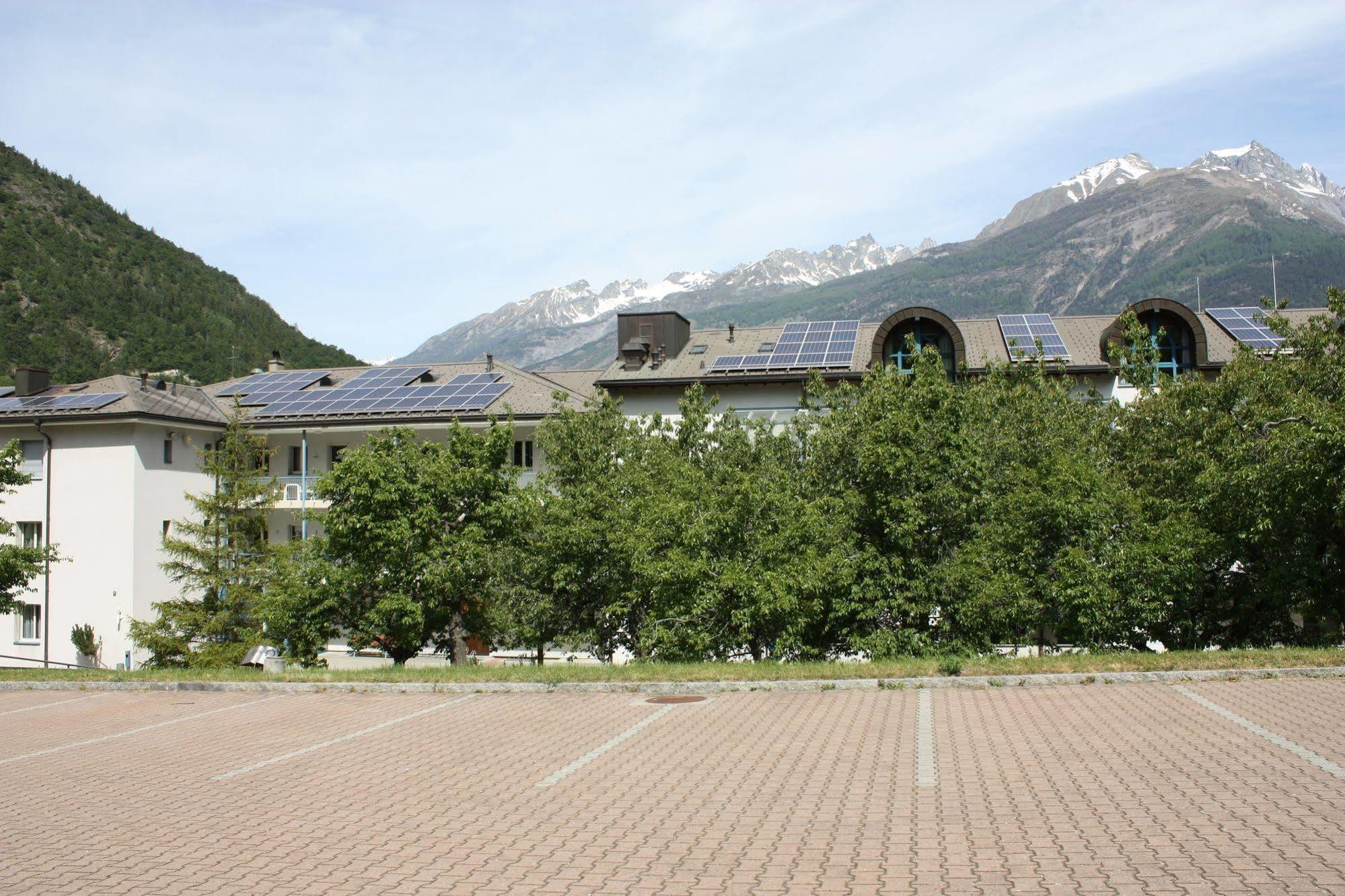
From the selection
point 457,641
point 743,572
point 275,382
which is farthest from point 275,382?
point 743,572

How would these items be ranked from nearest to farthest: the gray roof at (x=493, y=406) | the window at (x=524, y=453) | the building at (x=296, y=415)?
the building at (x=296, y=415) < the gray roof at (x=493, y=406) < the window at (x=524, y=453)

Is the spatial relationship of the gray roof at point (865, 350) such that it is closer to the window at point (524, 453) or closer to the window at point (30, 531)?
the window at point (524, 453)

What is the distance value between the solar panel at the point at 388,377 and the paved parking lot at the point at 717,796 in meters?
26.6

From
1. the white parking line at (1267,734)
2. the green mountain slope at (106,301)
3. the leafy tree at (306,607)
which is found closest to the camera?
the white parking line at (1267,734)

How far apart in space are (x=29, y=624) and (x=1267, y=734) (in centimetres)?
3676

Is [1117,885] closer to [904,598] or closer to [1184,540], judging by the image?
[904,598]

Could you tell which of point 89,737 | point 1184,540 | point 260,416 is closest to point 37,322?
point 260,416

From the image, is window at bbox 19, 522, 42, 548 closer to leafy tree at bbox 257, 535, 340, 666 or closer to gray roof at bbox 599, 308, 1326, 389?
leafy tree at bbox 257, 535, 340, 666

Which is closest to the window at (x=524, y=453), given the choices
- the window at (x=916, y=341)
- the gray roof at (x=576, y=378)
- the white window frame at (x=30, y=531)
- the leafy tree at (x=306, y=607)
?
Answer: the gray roof at (x=576, y=378)

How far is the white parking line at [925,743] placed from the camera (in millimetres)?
9438

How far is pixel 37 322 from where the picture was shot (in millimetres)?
78938

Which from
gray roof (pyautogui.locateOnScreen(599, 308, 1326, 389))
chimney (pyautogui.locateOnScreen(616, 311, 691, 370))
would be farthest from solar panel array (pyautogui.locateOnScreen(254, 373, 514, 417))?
chimney (pyautogui.locateOnScreen(616, 311, 691, 370))

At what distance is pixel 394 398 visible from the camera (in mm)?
37531

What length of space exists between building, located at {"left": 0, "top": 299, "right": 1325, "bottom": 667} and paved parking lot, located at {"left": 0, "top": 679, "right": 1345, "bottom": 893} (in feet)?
65.3
